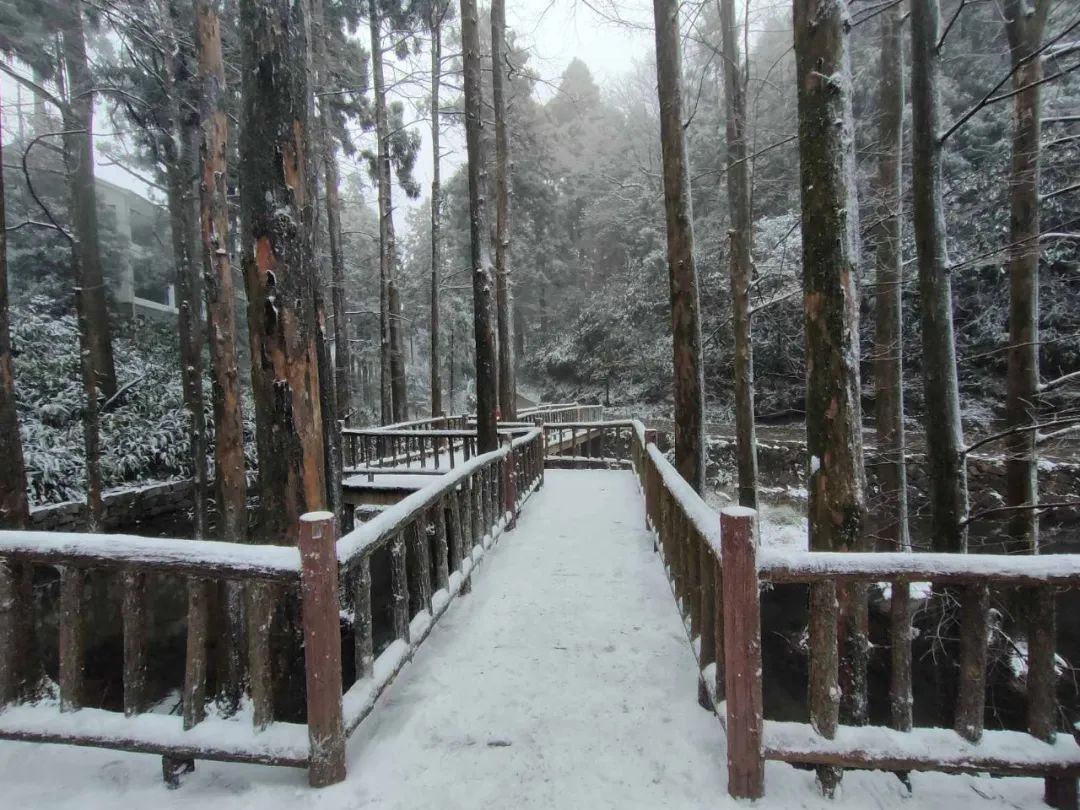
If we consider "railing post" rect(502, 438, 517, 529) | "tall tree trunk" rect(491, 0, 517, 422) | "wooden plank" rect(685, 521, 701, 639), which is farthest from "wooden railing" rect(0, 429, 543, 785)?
"tall tree trunk" rect(491, 0, 517, 422)

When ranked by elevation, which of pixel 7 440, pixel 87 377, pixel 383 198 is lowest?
pixel 7 440

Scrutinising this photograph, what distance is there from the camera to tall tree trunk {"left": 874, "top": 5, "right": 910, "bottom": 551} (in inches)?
269

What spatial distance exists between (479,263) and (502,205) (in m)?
5.65

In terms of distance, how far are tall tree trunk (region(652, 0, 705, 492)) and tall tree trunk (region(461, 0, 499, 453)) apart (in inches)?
84.7

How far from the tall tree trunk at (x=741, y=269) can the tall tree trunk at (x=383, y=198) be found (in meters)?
7.63

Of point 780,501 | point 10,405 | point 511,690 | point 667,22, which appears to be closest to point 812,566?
point 511,690

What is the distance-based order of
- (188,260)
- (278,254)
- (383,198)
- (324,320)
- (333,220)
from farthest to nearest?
1. (383,198)
2. (333,220)
3. (188,260)
4. (324,320)
5. (278,254)

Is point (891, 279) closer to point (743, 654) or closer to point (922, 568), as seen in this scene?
point (922, 568)

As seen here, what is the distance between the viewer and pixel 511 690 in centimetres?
293

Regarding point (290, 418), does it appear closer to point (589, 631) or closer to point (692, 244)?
point (589, 631)

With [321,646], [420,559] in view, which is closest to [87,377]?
[420,559]

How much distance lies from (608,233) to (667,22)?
76.1 feet

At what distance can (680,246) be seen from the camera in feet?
18.4

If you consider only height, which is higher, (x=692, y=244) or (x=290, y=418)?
(x=692, y=244)
